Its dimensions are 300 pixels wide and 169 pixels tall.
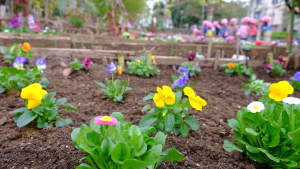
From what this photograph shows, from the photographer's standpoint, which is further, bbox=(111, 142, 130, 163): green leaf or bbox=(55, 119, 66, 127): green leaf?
bbox=(55, 119, 66, 127): green leaf

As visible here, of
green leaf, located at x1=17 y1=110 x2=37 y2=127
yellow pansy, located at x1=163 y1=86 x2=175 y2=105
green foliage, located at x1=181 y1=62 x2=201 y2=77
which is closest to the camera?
yellow pansy, located at x1=163 y1=86 x2=175 y2=105

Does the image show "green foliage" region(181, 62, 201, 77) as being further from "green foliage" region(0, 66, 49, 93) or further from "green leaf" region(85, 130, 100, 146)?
"green leaf" region(85, 130, 100, 146)

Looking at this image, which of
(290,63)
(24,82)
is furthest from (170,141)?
(290,63)

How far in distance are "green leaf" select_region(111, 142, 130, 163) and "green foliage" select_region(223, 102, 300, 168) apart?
2.20ft

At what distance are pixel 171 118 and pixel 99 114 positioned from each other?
0.82 meters

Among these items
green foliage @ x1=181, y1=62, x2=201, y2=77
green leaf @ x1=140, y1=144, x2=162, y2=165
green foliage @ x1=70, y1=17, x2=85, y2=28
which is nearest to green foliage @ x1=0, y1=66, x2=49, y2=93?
green leaf @ x1=140, y1=144, x2=162, y2=165

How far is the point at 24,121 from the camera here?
4.50 feet

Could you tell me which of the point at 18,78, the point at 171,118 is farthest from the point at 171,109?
the point at 18,78

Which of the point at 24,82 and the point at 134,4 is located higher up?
the point at 134,4

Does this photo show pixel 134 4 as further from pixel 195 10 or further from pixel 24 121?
pixel 24 121

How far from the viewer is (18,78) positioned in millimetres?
1953

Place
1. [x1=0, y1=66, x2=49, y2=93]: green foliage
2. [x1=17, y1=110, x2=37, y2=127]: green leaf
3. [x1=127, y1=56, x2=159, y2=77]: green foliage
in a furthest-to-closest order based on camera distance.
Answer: [x1=127, y1=56, x2=159, y2=77]: green foliage → [x1=0, y1=66, x2=49, y2=93]: green foliage → [x1=17, y1=110, x2=37, y2=127]: green leaf

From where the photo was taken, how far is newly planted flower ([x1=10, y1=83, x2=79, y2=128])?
1.32m

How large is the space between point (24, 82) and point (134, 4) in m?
14.7
